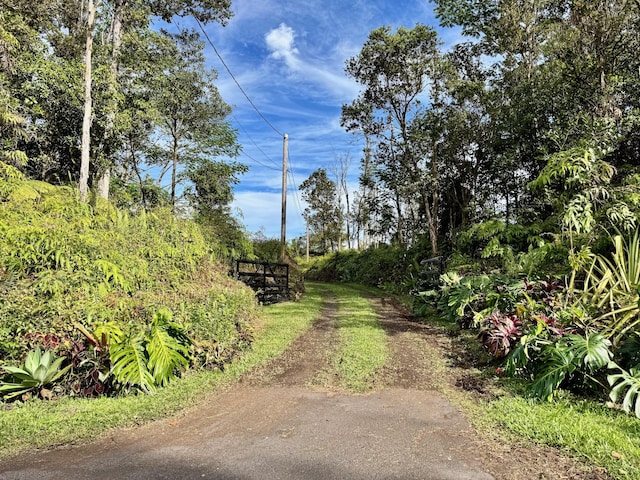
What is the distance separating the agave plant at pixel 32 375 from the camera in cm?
422

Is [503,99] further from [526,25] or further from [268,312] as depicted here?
[268,312]

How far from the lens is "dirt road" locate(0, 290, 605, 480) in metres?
2.86

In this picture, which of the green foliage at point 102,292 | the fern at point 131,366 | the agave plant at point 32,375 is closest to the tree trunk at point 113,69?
the green foliage at point 102,292

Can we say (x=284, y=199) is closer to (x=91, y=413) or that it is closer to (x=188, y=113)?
(x=188, y=113)

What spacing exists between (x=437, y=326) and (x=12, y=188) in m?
8.01

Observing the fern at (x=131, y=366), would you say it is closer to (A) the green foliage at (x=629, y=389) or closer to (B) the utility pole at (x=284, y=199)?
(A) the green foliage at (x=629, y=389)

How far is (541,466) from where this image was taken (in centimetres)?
291

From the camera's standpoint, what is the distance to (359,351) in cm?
631

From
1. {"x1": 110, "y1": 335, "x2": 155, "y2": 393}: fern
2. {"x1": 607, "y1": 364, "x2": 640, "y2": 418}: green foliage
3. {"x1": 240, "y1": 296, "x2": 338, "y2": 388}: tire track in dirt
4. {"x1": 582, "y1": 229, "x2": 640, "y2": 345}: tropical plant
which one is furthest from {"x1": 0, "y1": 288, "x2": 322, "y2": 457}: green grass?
{"x1": 582, "y1": 229, "x2": 640, "y2": 345}: tropical plant

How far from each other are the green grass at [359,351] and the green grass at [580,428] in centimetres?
156

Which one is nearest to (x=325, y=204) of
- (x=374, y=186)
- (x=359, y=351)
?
(x=374, y=186)

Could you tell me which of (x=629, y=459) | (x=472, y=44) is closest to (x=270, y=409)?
(x=629, y=459)

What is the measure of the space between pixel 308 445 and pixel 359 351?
3089 mm

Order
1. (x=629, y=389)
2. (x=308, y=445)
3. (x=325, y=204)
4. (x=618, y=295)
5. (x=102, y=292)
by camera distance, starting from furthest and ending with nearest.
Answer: (x=325, y=204), (x=102, y=292), (x=618, y=295), (x=629, y=389), (x=308, y=445)
